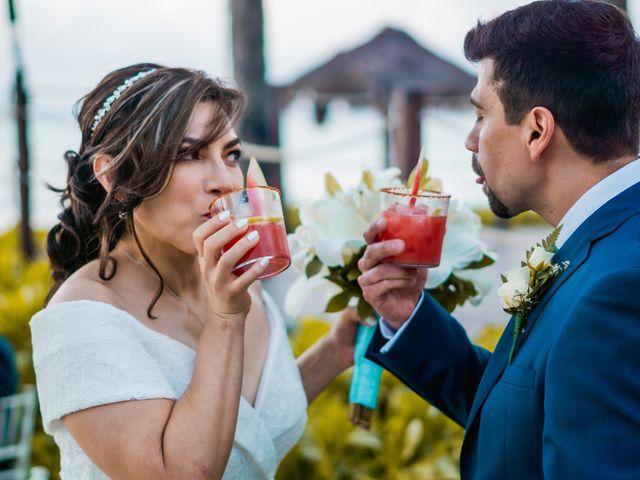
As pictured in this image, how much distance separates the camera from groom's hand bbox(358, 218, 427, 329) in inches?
85.7

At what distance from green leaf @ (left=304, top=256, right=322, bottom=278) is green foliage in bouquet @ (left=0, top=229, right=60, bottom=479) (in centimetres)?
141

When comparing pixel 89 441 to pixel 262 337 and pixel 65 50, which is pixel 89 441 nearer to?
pixel 262 337

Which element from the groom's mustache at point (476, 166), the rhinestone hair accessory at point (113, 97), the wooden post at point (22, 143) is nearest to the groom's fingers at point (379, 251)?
the groom's mustache at point (476, 166)

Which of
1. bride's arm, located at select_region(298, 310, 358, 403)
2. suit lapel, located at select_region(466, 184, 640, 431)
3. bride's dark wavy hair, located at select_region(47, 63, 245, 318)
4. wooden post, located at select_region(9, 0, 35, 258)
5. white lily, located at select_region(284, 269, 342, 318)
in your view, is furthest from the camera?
wooden post, located at select_region(9, 0, 35, 258)

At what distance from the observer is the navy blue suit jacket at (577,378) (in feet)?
4.88

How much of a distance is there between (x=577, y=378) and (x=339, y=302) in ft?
3.95

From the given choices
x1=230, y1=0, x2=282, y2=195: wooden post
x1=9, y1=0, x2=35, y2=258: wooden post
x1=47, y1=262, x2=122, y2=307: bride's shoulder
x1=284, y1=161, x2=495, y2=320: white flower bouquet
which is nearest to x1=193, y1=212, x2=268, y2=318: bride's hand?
x1=47, y1=262, x2=122, y2=307: bride's shoulder

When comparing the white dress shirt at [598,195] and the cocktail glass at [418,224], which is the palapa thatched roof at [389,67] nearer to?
the cocktail glass at [418,224]

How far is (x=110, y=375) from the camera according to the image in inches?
81.7

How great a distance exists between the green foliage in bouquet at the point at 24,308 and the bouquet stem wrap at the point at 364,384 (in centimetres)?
149

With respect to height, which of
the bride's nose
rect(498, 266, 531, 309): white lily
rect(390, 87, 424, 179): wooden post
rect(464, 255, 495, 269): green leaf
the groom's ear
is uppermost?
the groom's ear

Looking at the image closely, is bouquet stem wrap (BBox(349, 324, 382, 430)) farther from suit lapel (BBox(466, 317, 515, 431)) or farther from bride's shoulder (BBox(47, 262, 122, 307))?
bride's shoulder (BBox(47, 262, 122, 307))

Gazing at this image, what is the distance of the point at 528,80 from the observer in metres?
1.90

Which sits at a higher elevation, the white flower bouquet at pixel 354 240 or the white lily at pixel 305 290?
the white flower bouquet at pixel 354 240
